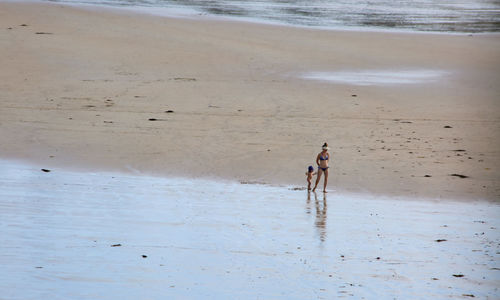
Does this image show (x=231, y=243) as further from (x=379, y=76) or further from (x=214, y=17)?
(x=214, y=17)

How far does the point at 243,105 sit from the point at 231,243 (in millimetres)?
8865

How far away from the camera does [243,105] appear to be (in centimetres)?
1788

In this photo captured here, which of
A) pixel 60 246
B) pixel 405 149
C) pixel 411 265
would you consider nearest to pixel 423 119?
pixel 405 149

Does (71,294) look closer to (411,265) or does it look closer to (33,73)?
(411,265)

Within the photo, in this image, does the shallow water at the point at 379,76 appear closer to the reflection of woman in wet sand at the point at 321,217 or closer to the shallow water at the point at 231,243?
the shallow water at the point at 231,243

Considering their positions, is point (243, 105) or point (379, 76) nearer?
point (243, 105)

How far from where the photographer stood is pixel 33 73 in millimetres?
20000

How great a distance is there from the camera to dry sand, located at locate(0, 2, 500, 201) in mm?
13953

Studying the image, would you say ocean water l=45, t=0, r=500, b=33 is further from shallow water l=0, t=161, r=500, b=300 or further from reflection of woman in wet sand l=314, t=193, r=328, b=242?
shallow water l=0, t=161, r=500, b=300

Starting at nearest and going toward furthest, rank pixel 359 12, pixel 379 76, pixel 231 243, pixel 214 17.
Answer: pixel 231 243 → pixel 379 76 → pixel 214 17 → pixel 359 12

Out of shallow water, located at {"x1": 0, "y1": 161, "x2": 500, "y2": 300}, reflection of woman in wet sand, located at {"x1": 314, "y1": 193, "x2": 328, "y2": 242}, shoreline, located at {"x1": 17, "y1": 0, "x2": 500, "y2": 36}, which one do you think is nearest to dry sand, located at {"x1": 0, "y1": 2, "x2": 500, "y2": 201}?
reflection of woman in wet sand, located at {"x1": 314, "y1": 193, "x2": 328, "y2": 242}

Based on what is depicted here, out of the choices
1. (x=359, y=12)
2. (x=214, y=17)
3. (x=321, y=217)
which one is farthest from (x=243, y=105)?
(x=359, y=12)

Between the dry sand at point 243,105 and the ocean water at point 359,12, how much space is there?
394 centimetres

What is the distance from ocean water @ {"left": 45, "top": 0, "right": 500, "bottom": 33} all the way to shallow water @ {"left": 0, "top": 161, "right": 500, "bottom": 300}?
778 inches
